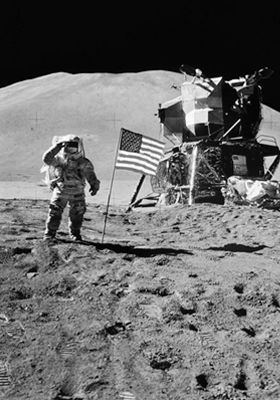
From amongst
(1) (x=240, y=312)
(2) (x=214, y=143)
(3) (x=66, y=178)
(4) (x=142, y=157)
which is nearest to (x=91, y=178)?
(3) (x=66, y=178)

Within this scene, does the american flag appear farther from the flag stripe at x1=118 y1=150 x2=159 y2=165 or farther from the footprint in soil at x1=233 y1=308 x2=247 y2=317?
the footprint in soil at x1=233 y1=308 x2=247 y2=317

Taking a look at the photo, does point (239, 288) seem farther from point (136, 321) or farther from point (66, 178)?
point (66, 178)

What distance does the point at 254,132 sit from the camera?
1022 centimetres

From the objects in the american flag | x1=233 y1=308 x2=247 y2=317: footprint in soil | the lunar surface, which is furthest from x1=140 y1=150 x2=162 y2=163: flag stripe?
x1=233 y1=308 x2=247 y2=317: footprint in soil

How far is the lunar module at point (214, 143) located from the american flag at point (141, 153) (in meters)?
3.29

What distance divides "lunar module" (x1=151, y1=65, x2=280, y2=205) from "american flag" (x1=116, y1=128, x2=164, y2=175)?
3.29 metres

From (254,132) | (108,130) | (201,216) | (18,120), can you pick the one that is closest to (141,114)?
(108,130)

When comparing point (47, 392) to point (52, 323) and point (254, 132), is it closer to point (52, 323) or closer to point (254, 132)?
point (52, 323)

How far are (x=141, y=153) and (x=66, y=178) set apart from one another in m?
1.29

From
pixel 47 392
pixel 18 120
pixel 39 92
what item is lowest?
pixel 47 392

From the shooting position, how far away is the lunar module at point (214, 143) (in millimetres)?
9484

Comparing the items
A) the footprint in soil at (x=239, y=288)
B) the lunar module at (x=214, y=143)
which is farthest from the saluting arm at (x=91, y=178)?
the lunar module at (x=214, y=143)

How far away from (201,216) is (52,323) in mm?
4680

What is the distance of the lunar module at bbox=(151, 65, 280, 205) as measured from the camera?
9.48m
